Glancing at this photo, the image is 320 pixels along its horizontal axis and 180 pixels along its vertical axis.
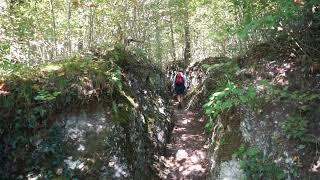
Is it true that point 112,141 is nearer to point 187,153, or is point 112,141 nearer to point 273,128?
point 187,153

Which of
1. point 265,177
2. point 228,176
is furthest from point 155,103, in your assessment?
point 265,177

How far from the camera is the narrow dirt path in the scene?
28.7 feet

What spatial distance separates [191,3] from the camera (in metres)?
17.6

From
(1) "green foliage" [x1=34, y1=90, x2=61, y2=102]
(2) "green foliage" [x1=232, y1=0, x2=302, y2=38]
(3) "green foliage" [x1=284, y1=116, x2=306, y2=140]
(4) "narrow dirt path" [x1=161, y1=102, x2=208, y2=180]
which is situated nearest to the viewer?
(2) "green foliage" [x1=232, y1=0, x2=302, y2=38]

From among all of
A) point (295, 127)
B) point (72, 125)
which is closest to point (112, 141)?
point (72, 125)

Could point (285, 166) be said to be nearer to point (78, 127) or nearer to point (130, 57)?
point (78, 127)

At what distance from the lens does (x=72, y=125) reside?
7695mm

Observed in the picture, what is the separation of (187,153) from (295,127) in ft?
12.3

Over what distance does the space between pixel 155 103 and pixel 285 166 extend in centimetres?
568

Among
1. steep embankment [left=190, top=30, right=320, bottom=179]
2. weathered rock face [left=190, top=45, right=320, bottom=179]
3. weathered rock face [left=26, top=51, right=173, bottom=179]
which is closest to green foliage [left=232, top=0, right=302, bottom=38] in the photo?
steep embankment [left=190, top=30, right=320, bottom=179]

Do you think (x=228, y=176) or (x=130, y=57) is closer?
(x=228, y=176)

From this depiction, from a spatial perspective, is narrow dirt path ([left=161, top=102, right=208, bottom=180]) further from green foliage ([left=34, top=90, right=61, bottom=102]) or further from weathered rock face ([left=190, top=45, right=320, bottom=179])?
green foliage ([left=34, top=90, right=61, bottom=102])

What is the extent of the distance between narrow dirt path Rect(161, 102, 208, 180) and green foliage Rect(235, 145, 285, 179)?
73.7 inches

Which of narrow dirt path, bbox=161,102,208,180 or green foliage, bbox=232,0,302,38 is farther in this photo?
narrow dirt path, bbox=161,102,208,180
